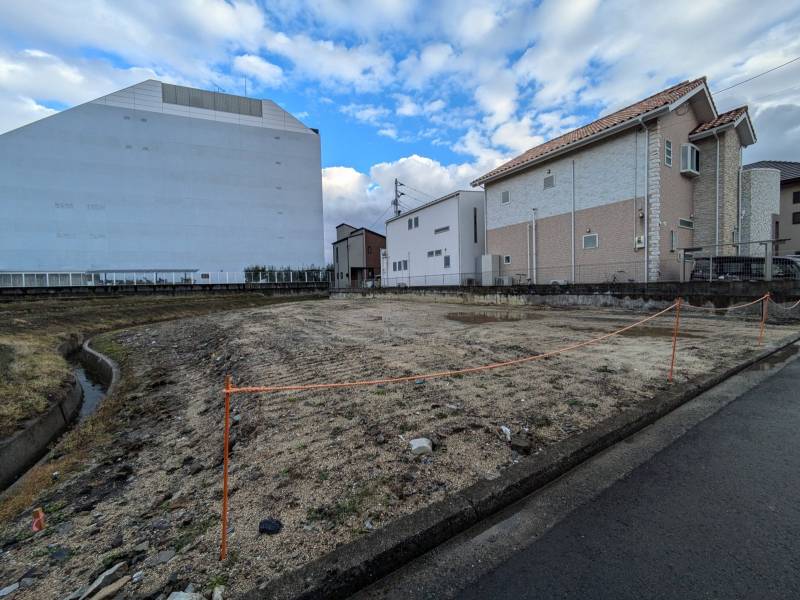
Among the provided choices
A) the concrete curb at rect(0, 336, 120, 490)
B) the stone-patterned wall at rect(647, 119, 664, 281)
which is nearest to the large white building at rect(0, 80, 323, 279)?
the concrete curb at rect(0, 336, 120, 490)

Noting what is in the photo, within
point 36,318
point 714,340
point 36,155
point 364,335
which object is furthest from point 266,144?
point 714,340

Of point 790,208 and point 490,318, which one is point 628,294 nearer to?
point 490,318

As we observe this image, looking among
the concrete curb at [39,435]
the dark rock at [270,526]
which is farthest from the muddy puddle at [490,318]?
the dark rock at [270,526]

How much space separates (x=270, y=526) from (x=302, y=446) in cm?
114

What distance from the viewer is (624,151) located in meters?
16.8

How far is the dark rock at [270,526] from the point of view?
226cm

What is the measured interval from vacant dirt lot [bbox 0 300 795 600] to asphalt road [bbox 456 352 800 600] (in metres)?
0.70

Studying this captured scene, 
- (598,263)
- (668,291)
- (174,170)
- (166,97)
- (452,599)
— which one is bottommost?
(452,599)

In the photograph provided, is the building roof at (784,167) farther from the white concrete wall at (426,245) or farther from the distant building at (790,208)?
the white concrete wall at (426,245)

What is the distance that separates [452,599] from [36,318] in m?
18.9

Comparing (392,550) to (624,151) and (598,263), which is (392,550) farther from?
(624,151)

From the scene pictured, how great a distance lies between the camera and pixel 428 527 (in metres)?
2.21

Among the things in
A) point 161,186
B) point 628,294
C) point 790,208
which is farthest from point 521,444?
point 161,186

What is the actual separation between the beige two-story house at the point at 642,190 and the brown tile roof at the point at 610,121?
0.09 meters
